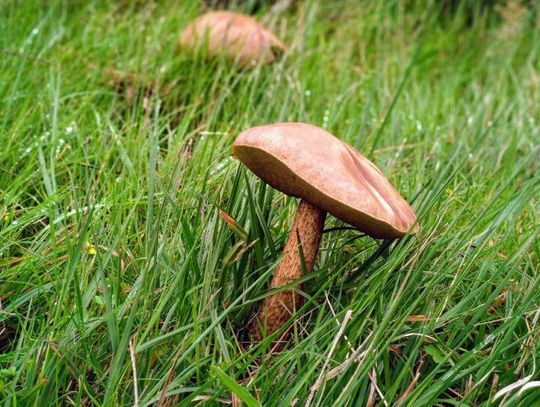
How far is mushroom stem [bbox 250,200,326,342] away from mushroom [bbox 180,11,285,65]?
1735mm

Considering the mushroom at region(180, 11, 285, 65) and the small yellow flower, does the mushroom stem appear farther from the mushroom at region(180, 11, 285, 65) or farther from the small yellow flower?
the mushroom at region(180, 11, 285, 65)

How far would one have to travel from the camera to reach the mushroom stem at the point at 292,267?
6.07 feet

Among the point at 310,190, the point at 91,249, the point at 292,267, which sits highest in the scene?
the point at 310,190

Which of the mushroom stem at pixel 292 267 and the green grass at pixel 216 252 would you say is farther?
the mushroom stem at pixel 292 267

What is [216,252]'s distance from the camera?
73.9 inches

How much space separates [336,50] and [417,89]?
64 centimetres

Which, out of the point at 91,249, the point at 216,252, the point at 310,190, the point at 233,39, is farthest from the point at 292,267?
the point at 233,39

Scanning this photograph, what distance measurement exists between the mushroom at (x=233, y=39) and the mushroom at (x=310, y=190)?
68.8 inches

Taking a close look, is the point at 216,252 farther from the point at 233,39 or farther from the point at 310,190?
the point at 233,39

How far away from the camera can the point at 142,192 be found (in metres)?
2.17

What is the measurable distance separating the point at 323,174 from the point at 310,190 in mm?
58

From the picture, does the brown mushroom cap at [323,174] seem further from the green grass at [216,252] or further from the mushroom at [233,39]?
the mushroom at [233,39]

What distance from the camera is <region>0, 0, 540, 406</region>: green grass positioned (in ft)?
5.58

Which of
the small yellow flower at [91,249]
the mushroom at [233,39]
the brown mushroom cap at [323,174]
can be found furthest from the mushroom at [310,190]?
the mushroom at [233,39]
